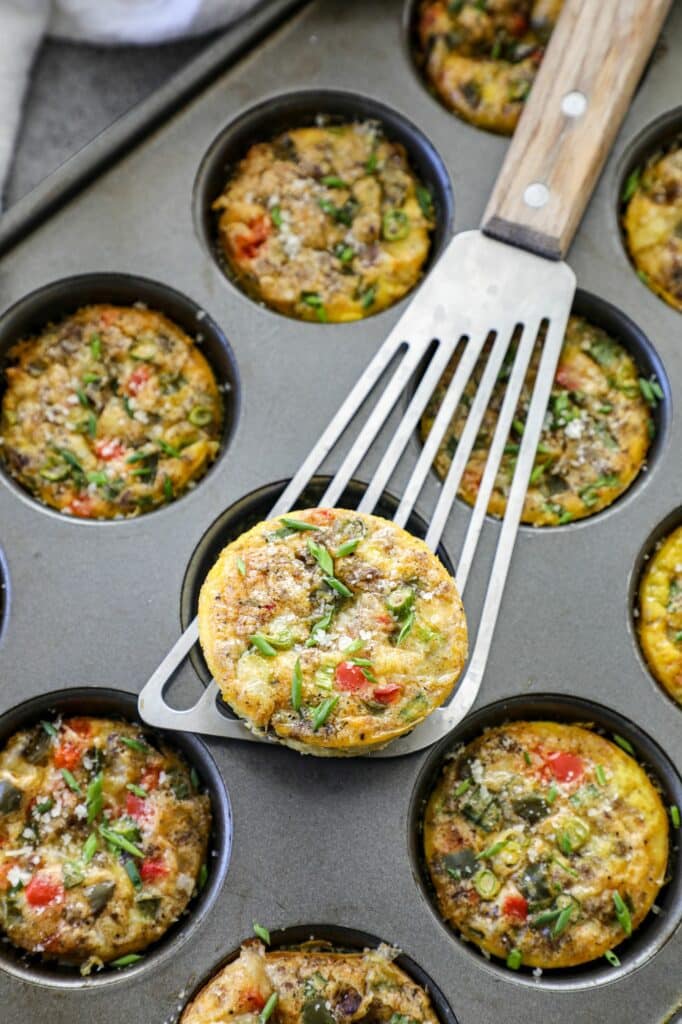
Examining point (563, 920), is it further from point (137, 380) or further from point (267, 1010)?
point (137, 380)

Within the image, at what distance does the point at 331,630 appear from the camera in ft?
10.1

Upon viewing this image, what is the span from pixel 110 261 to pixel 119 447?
610 millimetres

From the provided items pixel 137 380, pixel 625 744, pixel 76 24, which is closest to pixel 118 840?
pixel 137 380

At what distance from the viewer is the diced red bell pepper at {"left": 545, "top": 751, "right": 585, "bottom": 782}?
3445 millimetres

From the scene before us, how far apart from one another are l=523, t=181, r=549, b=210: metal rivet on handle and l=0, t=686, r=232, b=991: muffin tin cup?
1962mm

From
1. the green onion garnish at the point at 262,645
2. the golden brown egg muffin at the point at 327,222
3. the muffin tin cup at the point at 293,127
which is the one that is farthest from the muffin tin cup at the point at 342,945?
the muffin tin cup at the point at 293,127

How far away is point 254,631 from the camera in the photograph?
9.97 feet

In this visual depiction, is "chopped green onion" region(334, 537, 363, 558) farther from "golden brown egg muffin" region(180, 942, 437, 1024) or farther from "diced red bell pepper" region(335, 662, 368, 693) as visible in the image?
"golden brown egg muffin" region(180, 942, 437, 1024)

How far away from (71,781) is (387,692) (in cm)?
101

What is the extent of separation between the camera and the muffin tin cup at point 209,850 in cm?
324

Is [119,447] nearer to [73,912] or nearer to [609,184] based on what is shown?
[73,912]

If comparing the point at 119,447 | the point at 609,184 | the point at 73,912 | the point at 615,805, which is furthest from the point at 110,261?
the point at 615,805

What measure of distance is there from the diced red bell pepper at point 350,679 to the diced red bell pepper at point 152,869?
82cm

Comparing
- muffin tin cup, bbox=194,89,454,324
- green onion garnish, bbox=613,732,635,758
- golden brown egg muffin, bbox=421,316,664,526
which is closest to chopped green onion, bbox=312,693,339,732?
golden brown egg muffin, bbox=421,316,664,526
